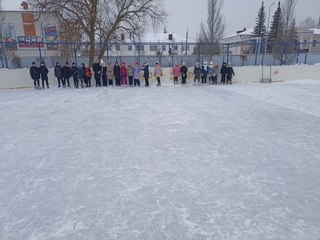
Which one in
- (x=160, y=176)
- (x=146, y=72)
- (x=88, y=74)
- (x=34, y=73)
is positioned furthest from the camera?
(x=146, y=72)

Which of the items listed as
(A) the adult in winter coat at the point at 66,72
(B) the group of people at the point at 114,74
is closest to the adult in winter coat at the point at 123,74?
(B) the group of people at the point at 114,74

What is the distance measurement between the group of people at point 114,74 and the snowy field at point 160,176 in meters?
5.18

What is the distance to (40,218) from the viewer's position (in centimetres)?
263

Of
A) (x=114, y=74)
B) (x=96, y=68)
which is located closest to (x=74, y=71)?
(x=96, y=68)

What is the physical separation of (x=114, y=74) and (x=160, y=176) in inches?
378

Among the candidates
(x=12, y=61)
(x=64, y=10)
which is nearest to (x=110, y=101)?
(x=64, y=10)

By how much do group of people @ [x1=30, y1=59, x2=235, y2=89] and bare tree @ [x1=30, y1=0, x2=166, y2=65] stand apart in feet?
9.33

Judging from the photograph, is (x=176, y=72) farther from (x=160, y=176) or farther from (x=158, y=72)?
(x=160, y=176)

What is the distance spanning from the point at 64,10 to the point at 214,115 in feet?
38.3

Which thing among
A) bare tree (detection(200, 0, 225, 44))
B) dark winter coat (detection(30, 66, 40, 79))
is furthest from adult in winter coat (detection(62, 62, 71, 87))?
bare tree (detection(200, 0, 225, 44))

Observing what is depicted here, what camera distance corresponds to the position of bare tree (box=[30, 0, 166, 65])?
45.4 feet

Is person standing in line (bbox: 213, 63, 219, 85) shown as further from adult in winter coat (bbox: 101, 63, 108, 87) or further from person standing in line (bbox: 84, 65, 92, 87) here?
person standing in line (bbox: 84, 65, 92, 87)

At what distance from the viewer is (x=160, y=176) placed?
3482 mm

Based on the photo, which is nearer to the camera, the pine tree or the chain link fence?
the chain link fence
